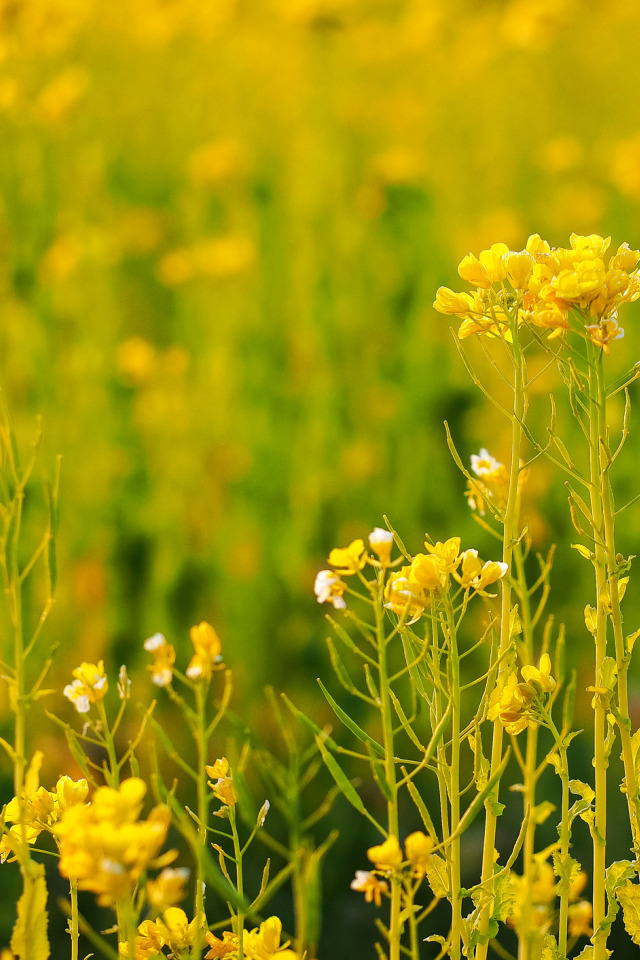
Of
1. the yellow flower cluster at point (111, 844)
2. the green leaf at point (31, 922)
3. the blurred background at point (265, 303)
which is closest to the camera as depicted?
the yellow flower cluster at point (111, 844)

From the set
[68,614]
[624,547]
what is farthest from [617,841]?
[68,614]

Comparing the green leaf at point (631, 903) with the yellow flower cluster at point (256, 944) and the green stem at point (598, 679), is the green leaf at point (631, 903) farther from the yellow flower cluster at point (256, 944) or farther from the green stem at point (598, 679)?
the yellow flower cluster at point (256, 944)

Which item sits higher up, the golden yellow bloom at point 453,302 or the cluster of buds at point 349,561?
the golden yellow bloom at point 453,302

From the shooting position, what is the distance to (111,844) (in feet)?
1.39

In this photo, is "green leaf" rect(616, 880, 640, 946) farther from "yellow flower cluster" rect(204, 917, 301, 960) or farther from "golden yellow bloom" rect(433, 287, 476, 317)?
"golden yellow bloom" rect(433, 287, 476, 317)

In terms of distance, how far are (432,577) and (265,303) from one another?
1.68 m

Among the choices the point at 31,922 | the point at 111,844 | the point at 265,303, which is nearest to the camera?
the point at 111,844

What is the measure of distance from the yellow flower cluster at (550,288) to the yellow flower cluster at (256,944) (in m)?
0.38

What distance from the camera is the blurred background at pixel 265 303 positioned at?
5.66ft

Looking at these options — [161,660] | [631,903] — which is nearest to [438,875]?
[631,903]

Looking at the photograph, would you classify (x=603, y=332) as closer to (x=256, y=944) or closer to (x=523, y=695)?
(x=523, y=695)

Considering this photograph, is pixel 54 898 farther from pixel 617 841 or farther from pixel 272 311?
pixel 272 311

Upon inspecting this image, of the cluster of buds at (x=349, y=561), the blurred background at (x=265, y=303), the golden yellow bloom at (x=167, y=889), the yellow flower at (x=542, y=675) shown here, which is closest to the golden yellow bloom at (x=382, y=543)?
the cluster of buds at (x=349, y=561)

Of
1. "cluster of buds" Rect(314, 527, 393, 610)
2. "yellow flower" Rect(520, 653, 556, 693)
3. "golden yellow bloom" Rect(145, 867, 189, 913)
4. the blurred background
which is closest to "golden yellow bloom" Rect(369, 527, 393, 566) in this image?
"cluster of buds" Rect(314, 527, 393, 610)
